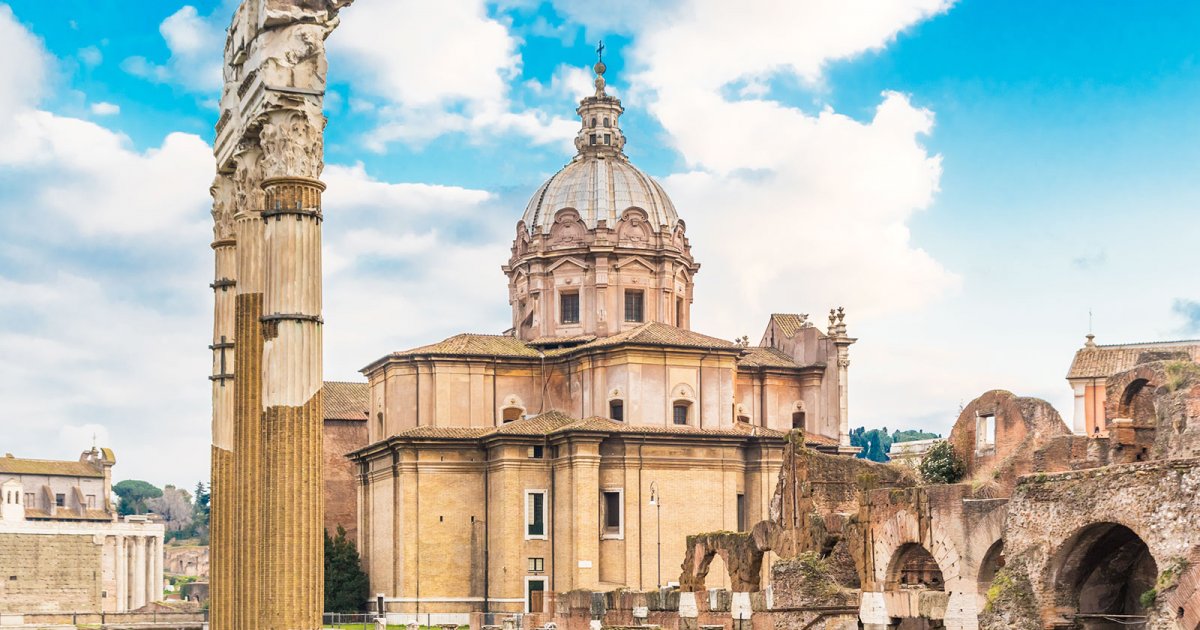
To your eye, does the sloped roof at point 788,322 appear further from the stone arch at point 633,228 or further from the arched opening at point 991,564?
the arched opening at point 991,564

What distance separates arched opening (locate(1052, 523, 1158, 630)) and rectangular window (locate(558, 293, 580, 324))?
132ft

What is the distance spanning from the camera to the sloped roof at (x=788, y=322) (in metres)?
68.0

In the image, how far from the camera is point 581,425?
56.6 metres

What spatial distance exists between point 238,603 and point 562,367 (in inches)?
1517

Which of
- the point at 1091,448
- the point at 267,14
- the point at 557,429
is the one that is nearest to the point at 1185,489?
the point at 1091,448

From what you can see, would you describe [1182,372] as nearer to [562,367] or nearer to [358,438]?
[562,367]

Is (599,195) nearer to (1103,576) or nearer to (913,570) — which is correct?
(913,570)

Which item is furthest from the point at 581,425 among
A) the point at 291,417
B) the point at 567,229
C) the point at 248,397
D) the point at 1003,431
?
the point at 291,417

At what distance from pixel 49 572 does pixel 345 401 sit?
80.3 ft

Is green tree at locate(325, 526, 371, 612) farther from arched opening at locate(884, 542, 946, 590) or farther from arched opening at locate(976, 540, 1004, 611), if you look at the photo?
arched opening at locate(976, 540, 1004, 611)

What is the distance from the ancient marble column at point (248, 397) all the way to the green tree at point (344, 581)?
34727 millimetres

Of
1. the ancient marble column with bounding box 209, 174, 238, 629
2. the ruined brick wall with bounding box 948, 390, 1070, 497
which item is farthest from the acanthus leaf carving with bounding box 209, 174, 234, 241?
the ruined brick wall with bounding box 948, 390, 1070, 497

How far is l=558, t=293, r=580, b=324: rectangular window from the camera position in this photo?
64250 mm

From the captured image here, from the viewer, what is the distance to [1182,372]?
29078mm
